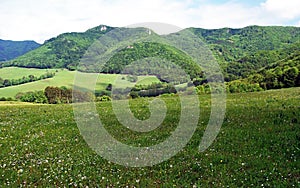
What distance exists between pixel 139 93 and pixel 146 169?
44360 mm

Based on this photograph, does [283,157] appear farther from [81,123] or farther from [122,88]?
[122,88]

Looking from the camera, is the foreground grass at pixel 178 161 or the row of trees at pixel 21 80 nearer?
the foreground grass at pixel 178 161

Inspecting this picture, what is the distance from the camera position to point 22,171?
397 inches

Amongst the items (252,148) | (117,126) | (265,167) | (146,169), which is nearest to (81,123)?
(117,126)

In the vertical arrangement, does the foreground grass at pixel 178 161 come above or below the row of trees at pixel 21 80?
above

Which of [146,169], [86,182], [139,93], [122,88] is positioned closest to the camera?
[86,182]

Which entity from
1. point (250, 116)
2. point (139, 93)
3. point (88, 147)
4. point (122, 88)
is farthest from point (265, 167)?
point (139, 93)

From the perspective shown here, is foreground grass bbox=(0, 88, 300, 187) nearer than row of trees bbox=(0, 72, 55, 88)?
Yes

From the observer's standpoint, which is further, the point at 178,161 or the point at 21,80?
the point at 21,80

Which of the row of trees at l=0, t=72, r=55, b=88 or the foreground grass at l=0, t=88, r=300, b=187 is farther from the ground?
the foreground grass at l=0, t=88, r=300, b=187

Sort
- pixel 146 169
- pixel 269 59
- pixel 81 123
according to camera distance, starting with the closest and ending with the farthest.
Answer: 1. pixel 146 169
2. pixel 81 123
3. pixel 269 59

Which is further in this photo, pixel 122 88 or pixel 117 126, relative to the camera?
pixel 122 88

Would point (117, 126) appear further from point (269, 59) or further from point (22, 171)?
point (269, 59)

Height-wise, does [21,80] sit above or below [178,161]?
below
